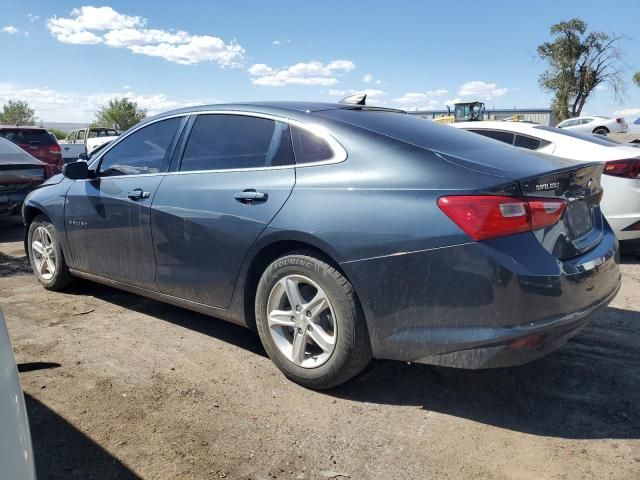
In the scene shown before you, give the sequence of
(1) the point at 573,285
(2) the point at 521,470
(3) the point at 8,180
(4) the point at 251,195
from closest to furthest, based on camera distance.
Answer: (2) the point at 521,470 → (1) the point at 573,285 → (4) the point at 251,195 → (3) the point at 8,180

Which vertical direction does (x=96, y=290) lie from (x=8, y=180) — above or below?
below

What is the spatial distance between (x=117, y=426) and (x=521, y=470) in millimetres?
1922

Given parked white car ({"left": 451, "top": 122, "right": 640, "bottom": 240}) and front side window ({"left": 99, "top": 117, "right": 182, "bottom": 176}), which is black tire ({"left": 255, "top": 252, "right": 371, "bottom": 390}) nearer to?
front side window ({"left": 99, "top": 117, "right": 182, "bottom": 176})

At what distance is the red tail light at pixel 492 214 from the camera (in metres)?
2.55

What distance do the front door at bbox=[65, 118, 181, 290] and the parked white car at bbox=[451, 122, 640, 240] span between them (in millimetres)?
2927

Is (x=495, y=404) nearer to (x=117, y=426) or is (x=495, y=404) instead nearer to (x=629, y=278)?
(x=117, y=426)

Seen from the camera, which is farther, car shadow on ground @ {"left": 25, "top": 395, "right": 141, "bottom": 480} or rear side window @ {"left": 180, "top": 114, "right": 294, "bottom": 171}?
rear side window @ {"left": 180, "top": 114, "right": 294, "bottom": 171}

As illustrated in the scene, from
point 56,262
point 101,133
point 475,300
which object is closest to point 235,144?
point 475,300

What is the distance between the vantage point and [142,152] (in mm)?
4230

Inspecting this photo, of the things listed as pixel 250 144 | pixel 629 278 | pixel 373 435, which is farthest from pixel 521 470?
pixel 629 278

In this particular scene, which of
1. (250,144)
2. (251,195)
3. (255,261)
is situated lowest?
(255,261)

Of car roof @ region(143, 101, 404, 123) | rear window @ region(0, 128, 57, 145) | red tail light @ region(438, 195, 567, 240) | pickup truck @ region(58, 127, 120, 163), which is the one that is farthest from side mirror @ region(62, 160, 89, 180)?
pickup truck @ region(58, 127, 120, 163)

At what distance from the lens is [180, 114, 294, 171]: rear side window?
3.38 m

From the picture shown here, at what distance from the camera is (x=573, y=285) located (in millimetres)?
2682
